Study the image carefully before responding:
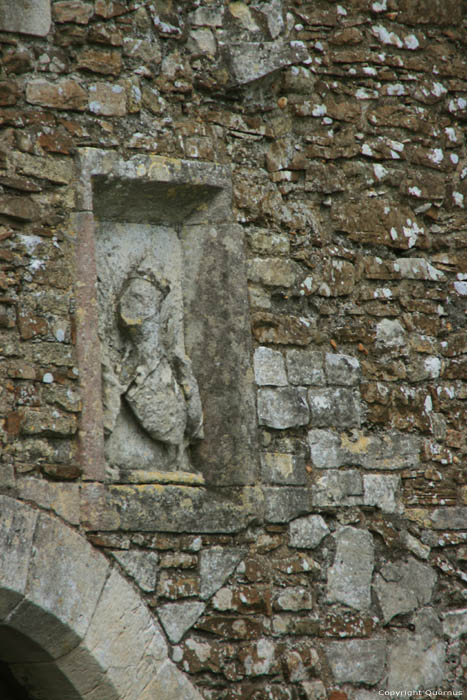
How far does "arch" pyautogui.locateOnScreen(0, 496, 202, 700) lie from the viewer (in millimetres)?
4117

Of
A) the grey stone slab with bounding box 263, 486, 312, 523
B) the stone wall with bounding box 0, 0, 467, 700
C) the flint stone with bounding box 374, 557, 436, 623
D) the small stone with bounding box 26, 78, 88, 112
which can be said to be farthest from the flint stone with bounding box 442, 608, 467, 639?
the small stone with bounding box 26, 78, 88, 112

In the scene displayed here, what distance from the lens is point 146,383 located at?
471cm

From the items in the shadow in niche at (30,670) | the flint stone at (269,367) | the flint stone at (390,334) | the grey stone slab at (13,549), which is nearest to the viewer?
the grey stone slab at (13,549)

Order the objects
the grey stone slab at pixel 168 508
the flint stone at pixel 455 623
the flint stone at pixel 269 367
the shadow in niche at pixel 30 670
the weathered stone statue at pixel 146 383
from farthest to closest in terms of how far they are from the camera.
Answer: the flint stone at pixel 455 623 < the flint stone at pixel 269 367 < the weathered stone statue at pixel 146 383 < the grey stone slab at pixel 168 508 < the shadow in niche at pixel 30 670

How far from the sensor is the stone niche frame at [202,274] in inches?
182

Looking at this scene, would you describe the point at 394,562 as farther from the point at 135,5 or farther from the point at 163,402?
the point at 135,5

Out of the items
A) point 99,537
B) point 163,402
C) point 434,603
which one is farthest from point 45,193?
point 434,603

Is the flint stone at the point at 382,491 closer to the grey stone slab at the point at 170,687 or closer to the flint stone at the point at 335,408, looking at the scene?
the flint stone at the point at 335,408

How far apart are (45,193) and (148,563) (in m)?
1.47

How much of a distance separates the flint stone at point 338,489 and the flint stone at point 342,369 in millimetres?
392

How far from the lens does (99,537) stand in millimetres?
4352

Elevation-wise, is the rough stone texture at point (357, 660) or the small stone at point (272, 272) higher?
the small stone at point (272, 272)

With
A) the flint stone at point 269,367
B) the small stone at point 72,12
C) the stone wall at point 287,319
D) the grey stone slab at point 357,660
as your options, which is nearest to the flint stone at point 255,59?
the stone wall at point 287,319

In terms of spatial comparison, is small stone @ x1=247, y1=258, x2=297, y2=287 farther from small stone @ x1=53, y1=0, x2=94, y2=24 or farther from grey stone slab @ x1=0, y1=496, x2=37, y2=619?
grey stone slab @ x1=0, y1=496, x2=37, y2=619
